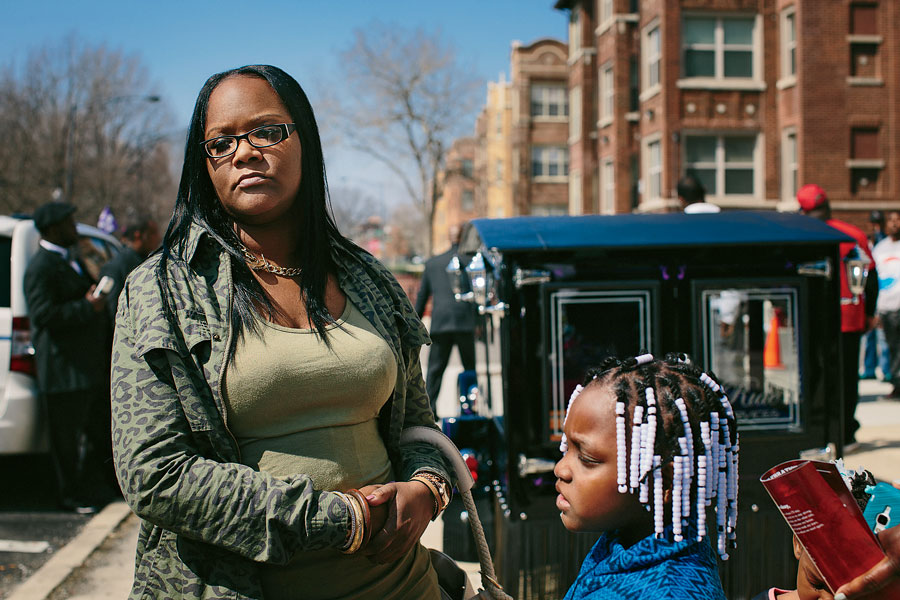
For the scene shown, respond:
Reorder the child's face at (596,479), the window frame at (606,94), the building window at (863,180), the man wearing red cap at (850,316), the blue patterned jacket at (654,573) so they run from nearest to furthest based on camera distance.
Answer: the blue patterned jacket at (654,573) < the child's face at (596,479) < the man wearing red cap at (850,316) < the building window at (863,180) < the window frame at (606,94)

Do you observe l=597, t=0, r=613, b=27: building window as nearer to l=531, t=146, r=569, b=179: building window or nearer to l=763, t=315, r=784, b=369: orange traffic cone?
l=531, t=146, r=569, b=179: building window

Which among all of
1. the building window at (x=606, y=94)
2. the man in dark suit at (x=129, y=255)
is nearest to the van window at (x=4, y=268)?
the man in dark suit at (x=129, y=255)

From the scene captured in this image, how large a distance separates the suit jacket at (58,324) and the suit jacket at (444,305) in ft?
10.9

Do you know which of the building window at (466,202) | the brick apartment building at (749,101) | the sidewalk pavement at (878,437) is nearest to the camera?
the sidewalk pavement at (878,437)

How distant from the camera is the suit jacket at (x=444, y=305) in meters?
7.99

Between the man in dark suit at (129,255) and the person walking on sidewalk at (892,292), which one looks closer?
the man in dark suit at (129,255)

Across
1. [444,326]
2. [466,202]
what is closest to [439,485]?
[444,326]

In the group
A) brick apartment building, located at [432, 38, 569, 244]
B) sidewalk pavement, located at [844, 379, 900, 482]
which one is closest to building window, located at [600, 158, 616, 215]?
brick apartment building, located at [432, 38, 569, 244]

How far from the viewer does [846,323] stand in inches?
242

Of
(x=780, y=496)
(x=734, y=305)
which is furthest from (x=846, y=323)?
(x=780, y=496)

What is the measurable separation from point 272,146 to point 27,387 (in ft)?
14.7

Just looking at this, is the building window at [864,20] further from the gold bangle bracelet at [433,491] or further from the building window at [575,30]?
the gold bangle bracelet at [433,491]

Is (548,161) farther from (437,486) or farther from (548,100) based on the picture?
(437,486)

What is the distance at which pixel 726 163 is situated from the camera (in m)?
22.4
